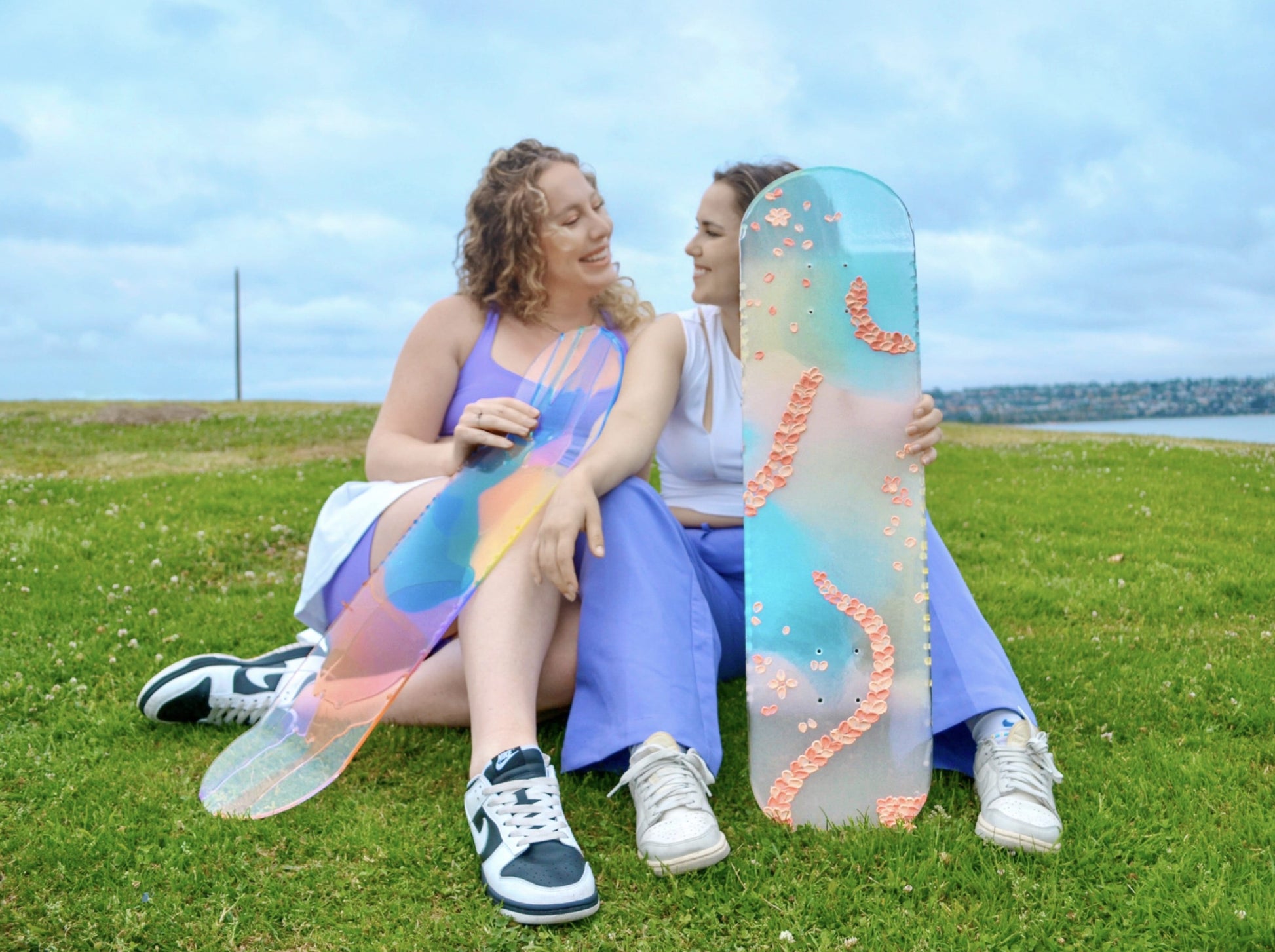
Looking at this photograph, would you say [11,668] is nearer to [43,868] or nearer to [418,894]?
[43,868]

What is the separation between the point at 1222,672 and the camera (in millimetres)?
3855

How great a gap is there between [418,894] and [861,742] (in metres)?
1.22

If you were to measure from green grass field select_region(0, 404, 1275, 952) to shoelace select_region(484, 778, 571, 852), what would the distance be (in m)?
0.16

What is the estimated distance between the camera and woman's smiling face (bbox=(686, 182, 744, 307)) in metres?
3.20

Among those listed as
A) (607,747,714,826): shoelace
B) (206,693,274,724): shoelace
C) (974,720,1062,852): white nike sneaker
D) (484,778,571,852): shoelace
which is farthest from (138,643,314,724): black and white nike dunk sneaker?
(974,720,1062,852): white nike sneaker

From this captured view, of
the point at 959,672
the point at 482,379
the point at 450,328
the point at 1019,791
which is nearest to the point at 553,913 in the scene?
the point at 1019,791

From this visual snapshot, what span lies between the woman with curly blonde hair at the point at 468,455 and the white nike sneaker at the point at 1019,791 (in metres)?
1.11

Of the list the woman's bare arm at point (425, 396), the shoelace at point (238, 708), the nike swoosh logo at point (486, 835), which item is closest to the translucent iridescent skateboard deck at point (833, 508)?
the nike swoosh logo at point (486, 835)

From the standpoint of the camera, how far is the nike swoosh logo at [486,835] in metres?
2.46

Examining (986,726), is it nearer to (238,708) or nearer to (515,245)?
(515,245)

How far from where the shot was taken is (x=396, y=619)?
3.05m

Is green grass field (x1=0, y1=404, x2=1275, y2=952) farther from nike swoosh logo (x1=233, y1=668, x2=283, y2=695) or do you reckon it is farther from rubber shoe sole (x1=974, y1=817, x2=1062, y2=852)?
nike swoosh logo (x1=233, y1=668, x2=283, y2=695)

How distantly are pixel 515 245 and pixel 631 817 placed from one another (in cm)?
200

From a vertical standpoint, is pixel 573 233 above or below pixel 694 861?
above
